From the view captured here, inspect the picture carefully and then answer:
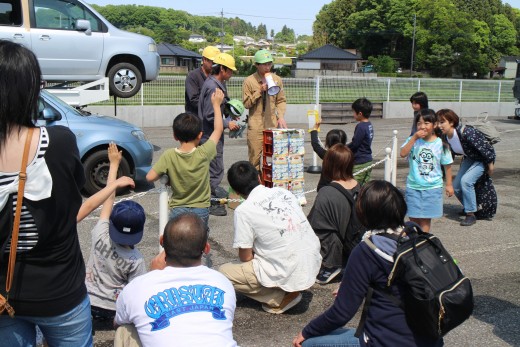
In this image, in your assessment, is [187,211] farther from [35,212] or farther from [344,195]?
[35,212]

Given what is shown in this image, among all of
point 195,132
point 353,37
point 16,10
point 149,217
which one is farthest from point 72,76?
point 353,37

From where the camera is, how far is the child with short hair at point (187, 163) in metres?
5.37

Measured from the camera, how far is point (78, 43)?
12328 mm

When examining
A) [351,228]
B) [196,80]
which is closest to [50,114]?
[196,80]

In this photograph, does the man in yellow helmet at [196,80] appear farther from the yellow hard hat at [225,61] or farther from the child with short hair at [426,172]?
the child with short hair at [426,172]

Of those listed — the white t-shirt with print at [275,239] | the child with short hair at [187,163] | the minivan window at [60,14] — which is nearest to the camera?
the white t-shirt with print at [275,239]

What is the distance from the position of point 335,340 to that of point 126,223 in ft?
5.64

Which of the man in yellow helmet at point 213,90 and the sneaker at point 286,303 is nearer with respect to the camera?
the sneaker at point 286,303

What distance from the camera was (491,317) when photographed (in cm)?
502

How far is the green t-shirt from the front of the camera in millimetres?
5406

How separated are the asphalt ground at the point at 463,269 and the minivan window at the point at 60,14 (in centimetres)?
453

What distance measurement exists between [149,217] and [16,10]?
5889 mm

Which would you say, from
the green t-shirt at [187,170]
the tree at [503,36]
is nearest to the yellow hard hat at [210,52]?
the green t-shirt at [187,170]

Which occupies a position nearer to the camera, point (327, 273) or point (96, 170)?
point (327, 273)
